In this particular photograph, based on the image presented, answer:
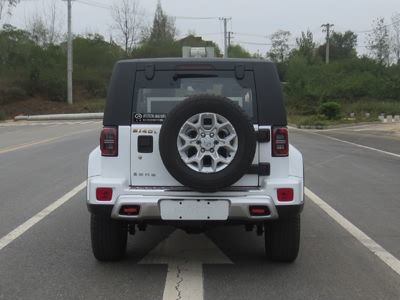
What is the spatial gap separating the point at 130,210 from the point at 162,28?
74277mm

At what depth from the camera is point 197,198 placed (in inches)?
205

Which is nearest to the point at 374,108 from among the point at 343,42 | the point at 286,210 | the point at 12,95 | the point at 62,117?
the point at 62,117

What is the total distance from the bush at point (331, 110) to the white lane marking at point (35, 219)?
33010 mm

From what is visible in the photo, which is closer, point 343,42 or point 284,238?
point 284,238

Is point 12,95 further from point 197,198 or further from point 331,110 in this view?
point 197,198

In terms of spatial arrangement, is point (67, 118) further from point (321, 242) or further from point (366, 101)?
point (321, 242)

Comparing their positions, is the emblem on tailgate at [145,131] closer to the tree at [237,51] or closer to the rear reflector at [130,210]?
the rear reflector at [130,210]

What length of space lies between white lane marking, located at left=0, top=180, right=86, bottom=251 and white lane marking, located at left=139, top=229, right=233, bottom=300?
173cm

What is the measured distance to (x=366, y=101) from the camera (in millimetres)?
52656

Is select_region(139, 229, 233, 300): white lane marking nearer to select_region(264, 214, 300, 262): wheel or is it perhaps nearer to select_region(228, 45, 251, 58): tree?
select_region(264, 214, 300, 262): wheel

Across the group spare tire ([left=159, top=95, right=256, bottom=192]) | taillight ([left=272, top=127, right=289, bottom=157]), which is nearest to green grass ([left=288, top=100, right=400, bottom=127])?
taillight ([left=272, top=127, right=289, bottom=157])

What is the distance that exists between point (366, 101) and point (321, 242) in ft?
158

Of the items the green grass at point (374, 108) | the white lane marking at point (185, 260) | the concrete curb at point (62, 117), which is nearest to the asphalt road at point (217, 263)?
the white lane marking at point (185, 260)

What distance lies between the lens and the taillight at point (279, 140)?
5363mm
